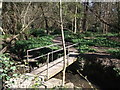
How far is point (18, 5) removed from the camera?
51.1ft

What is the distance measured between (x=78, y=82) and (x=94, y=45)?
19.2ft

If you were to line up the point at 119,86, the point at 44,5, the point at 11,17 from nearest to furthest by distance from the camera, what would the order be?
the point at 119,86
the point at 11,17
the point at 44,5

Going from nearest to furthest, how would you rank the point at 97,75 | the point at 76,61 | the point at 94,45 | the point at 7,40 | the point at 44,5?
1. the point at 97,75
2. the point at 76,61
3. the point at 94,45
4. the point at 7,40
5. the point at 44,5

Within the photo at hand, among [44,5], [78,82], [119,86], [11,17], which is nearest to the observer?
[119,86]

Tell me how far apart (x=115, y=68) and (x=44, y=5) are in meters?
12.2

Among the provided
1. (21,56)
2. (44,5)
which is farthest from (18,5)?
(21,56)

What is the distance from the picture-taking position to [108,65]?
8.26 m

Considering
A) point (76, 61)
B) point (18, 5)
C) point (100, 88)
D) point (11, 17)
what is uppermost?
point (18, 5)

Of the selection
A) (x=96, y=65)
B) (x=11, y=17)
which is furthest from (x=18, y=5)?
(x=96, y=65)

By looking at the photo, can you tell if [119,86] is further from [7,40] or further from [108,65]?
[7,40]

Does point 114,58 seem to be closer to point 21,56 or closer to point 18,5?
point 21,56

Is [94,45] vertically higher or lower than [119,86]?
higher

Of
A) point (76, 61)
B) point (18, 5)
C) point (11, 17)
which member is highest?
point (18, 5)

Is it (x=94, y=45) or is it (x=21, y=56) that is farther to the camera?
(x=94, y=45)
